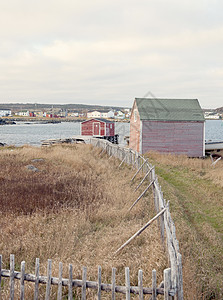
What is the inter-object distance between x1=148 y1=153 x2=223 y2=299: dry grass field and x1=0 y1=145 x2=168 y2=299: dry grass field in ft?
2.01

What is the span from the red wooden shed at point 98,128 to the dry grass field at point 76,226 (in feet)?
125

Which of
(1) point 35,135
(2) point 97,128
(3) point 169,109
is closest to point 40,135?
(1) point 35,135

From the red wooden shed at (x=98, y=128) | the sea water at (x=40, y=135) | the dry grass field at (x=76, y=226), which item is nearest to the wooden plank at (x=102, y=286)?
the dry grass field at (x=76, y=226)

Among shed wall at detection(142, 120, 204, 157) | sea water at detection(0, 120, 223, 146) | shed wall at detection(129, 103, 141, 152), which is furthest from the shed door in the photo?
shed wall at detection(142, 120, 204, 157)

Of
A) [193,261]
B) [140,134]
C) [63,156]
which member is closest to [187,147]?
[140,134]

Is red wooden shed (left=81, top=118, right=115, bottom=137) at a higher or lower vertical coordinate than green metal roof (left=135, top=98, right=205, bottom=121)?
lower

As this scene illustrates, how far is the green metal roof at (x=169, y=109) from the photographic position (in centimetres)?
2801

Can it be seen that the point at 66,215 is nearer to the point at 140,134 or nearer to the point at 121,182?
the point at 121,182

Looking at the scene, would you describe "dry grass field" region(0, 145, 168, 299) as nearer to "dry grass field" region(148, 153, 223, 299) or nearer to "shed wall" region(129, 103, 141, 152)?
"dry grass field" region(148, 153, 223, 299)

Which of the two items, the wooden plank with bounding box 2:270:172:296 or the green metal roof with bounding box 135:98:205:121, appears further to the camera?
the green metal roof with bounding box 135:98:205:121

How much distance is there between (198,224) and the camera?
30.3ft

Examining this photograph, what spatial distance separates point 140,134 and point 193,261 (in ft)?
73.3

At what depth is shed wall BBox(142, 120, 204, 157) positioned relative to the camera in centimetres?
2781

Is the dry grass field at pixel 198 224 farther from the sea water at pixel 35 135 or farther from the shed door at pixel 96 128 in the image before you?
the sea water at pixel 35 135
